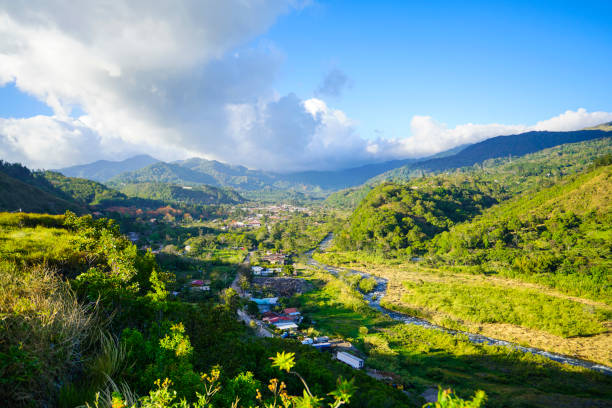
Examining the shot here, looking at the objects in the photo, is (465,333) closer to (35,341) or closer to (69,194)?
(35,341)

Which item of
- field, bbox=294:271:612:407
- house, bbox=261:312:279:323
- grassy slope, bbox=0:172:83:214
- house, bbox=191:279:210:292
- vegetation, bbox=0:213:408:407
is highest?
grassy slope, bbox=0:172:83:214

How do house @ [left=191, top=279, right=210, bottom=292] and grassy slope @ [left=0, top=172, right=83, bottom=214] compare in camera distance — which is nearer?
house @ [left=191, top=279, right=210, bottom=292]

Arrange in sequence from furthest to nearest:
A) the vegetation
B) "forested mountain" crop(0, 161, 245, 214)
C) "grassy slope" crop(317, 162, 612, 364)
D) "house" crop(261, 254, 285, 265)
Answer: "house" crop(261, 254, 285, 265) < "forested mountain" crop(0, 161, 245, 214) < "grassy slope" crop(317, 162, 612, 364) < the vegetation

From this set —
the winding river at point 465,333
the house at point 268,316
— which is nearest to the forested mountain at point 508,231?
the winding river at point 465,333

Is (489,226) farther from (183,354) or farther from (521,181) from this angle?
(521,181)

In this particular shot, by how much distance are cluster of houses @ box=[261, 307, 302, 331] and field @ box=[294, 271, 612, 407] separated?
221 cm

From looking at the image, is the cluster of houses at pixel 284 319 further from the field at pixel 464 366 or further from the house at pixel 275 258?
the house at pixel 275 258

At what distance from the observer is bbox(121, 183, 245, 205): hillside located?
148 meters

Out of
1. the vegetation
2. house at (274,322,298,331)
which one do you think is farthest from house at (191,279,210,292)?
the vegetation

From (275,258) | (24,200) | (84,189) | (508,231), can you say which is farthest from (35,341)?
(84,189)

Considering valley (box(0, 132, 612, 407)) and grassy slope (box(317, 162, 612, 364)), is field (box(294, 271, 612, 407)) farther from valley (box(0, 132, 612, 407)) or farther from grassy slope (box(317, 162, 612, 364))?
grassy slope (box(317, 162, 612, 364))

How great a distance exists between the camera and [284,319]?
24.9 meters

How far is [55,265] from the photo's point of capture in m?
8.19

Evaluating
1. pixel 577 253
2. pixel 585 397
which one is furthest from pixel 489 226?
pixel 585 397
